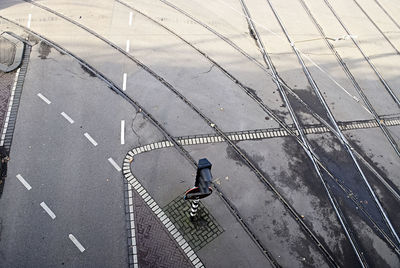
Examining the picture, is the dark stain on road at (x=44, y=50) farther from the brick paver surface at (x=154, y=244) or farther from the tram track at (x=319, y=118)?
the brick paver surface at (x=154, y=244)

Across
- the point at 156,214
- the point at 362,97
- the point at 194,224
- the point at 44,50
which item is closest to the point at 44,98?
the point at 44,50

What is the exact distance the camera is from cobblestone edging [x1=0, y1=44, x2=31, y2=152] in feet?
34.3

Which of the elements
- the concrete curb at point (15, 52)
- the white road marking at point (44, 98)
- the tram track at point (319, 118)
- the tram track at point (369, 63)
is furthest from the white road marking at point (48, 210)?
the tram track at point (369, 63)

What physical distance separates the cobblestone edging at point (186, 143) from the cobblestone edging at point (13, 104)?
3.86 m

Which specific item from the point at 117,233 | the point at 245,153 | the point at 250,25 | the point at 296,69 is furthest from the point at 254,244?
the point at 250,25

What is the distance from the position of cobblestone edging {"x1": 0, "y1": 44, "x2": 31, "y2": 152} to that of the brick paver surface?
4.81m

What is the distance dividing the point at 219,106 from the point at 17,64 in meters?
7.85

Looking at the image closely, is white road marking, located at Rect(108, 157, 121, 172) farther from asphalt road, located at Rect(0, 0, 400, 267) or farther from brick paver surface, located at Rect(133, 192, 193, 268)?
brick paver surface, located at Rect(133, 192, 193, 268)

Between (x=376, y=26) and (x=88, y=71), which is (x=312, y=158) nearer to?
(x=88, y=71)

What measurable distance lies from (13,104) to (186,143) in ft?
20.1

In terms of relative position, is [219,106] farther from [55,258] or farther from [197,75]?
[55,258]

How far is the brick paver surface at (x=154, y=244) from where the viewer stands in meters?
8.57

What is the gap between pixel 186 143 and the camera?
1099cm

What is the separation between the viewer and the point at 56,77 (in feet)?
40.5
